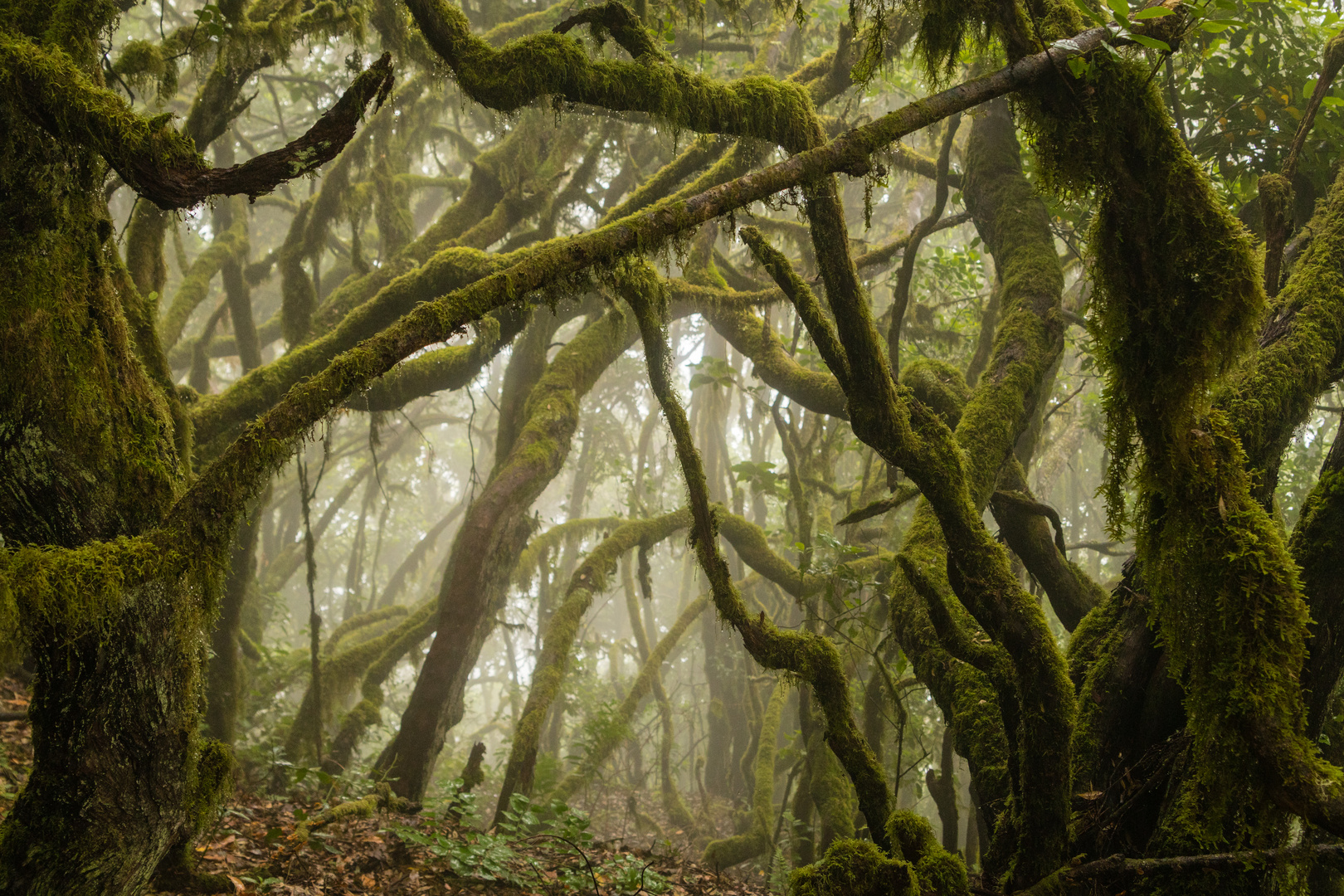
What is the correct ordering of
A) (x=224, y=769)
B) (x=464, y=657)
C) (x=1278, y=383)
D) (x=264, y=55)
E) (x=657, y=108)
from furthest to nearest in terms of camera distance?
(x=464, y=657)
(x=264, y=55)
(x=657, y=108)
(x=1278, y=383)
(x=224, y=769)

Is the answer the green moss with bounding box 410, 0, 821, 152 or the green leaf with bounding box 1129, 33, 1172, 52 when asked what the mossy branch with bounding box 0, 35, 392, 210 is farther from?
the green leaf with bounding box 1129, 33, 1172, 52

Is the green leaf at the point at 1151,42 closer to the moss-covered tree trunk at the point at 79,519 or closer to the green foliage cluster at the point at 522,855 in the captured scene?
the moss-covered tree trunk at the point at 79,519

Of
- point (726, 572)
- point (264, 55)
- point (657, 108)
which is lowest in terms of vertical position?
point (726, 572)

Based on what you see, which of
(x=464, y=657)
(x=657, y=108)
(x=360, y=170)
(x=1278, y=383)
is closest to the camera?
(x=1278, y=383)

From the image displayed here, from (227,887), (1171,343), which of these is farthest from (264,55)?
(1171,343)

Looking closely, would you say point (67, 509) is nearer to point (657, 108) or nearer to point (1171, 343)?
point (657, 108)

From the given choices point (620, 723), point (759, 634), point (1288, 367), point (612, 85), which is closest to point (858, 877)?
point (759, 634)

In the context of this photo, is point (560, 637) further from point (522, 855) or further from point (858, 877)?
point (858, 877)

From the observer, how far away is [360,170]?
9.88m

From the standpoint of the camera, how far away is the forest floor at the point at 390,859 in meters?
4.37

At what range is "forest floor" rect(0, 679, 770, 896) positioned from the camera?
437cm

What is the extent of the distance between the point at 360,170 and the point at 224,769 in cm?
868

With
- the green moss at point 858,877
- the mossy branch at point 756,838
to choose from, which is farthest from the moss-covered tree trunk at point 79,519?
the mossy branch at point 756,838

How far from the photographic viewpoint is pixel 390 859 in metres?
4.95
